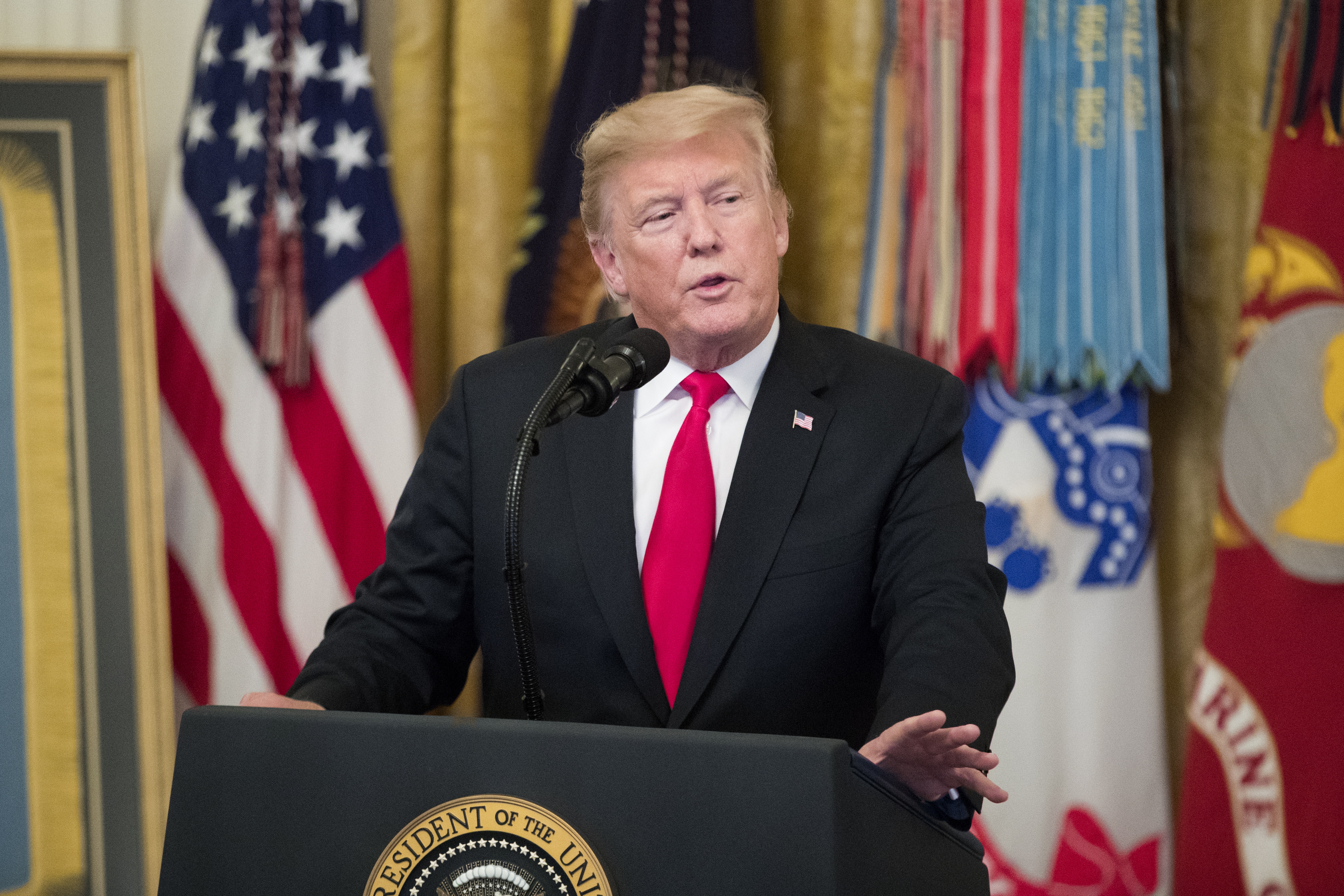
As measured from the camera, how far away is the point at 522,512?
1209mm

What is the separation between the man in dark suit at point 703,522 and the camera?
5.21 ft

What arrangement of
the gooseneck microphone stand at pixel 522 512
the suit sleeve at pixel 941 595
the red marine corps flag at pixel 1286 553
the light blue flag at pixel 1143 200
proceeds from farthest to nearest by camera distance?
the light blue flag at pixel 1143 200
the red marine corps flag at pixel 1286 553
the suit sleeve at pixel 941 595
the gooseneck microphone stand at pixel 522 512

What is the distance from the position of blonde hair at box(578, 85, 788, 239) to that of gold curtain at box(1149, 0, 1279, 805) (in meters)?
1.41

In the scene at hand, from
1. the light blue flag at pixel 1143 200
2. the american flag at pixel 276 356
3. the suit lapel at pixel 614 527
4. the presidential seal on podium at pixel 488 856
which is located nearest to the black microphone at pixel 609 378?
the suit lapel at pixel 614 527

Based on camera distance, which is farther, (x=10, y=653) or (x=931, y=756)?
(x=10, y=653)

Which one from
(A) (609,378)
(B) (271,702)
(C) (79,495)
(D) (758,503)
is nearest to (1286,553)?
(D) (758,503)

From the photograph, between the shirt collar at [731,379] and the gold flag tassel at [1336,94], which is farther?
the gold flag tassel at [1336,94]

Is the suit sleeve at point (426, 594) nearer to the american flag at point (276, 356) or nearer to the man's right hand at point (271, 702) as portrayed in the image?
the man's right hand at point (271, 702)

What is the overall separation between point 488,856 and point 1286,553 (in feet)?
6.81

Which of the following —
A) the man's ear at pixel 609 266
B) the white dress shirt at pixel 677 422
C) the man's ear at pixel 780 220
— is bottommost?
the white dress shirt at pixel 677 422

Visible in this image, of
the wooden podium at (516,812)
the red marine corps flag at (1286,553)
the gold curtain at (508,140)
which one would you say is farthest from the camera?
the gold curtain at (508,140)

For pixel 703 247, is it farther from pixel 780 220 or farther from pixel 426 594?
pixel 426 594

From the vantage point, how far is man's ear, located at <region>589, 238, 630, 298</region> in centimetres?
195

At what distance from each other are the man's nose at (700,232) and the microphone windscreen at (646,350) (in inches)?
18.8
